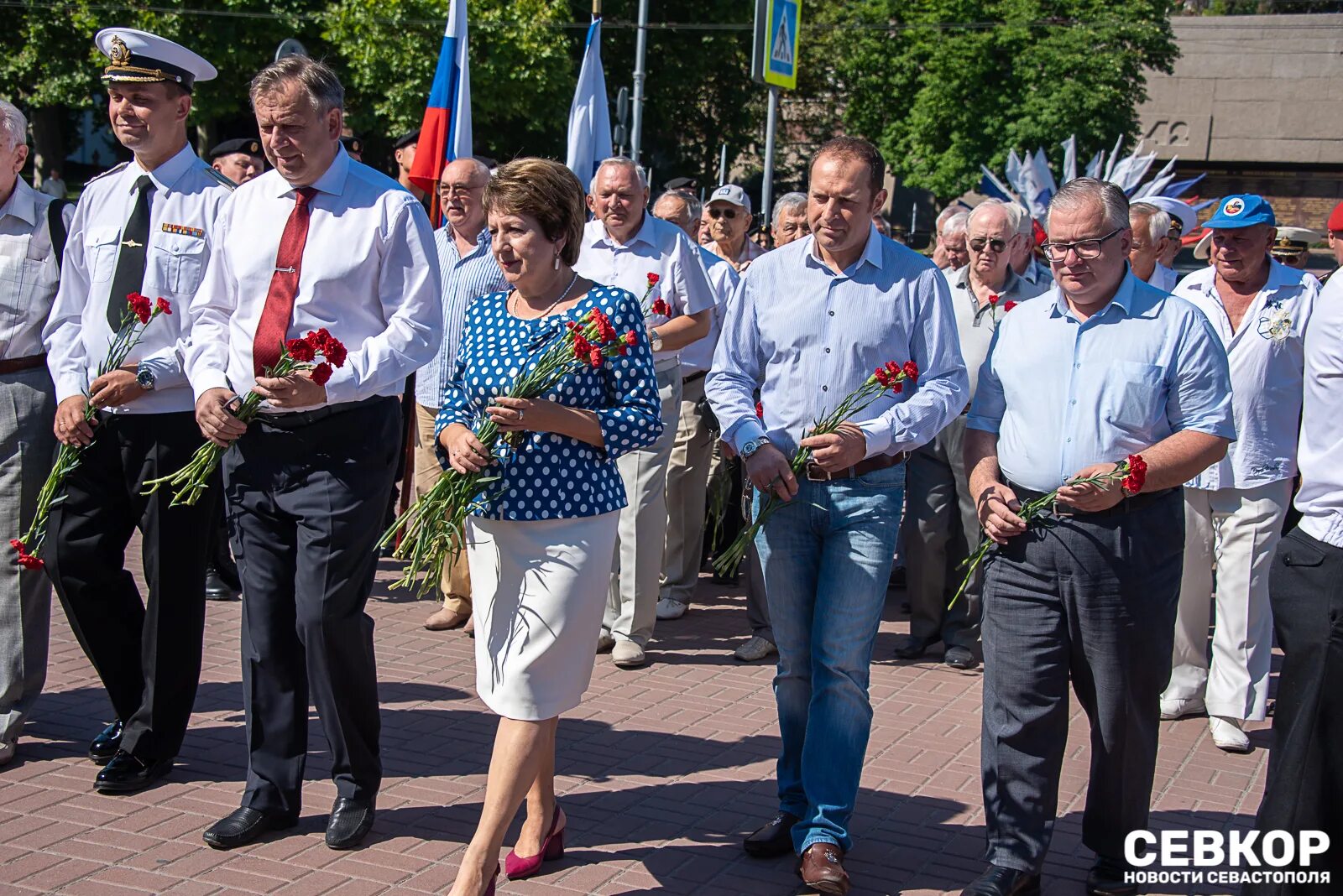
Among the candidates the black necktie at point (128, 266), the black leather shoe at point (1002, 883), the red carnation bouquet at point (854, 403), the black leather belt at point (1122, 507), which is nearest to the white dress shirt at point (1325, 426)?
the black leather belt at point (1122, 507)

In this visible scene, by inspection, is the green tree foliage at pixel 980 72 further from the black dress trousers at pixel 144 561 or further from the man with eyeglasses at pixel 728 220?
the black dress trousers at pixel 144 561

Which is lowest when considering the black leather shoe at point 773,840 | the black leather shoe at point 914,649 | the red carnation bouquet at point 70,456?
the black leather shoe at point 914,649

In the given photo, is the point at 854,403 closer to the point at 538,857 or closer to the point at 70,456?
the point at 538,857

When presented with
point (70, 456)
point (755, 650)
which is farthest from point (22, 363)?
point (755, 650)

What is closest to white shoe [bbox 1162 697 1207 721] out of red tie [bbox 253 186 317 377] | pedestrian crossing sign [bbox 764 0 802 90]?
red tie [bbox 253 186 317 377]

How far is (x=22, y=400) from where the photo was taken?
5.16 metres

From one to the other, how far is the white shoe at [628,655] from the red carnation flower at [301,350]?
3136 mm

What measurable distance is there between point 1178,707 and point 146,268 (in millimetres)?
4809

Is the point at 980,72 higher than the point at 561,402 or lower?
higher

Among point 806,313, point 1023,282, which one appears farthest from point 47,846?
point 1023,282

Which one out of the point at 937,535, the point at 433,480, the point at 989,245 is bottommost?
the point at 937,535

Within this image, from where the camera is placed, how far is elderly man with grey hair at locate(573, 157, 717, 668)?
694cm

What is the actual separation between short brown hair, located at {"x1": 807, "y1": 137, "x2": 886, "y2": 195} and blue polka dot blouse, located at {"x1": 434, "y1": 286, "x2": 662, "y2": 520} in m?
0.82

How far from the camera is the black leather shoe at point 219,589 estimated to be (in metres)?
7.82
